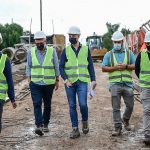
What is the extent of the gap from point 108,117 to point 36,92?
2.69 m

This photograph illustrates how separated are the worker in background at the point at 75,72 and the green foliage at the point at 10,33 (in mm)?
70130

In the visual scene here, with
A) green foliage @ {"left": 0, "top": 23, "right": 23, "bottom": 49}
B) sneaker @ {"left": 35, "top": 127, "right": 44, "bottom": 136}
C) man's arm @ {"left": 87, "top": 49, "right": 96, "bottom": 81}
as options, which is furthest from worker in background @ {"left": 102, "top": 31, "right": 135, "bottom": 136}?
green foliage @ {"left": 0, "top": 23, "right": 23, "bottom": 49}

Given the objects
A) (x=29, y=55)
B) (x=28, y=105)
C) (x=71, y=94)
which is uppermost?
(x=29, y=55)

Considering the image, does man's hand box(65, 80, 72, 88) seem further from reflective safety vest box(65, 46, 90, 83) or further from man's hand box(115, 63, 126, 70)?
man's hand box(115, 63, 126, 70)

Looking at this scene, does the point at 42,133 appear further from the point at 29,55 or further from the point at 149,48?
the point at 149,48

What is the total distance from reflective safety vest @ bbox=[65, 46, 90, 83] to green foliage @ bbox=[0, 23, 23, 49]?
230 feet

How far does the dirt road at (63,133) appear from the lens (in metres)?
8.46

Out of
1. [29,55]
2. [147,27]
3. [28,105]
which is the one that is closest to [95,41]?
[147,27]

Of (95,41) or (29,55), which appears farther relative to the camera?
(95,41)

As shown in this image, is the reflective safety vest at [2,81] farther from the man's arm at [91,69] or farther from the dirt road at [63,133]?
the man's arm at [91,69]

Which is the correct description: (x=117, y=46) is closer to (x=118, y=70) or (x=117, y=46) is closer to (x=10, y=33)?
(x=118, y=70)

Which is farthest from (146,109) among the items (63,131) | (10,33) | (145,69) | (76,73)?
(10,33)

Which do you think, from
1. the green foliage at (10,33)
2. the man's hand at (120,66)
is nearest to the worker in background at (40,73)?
the man's hand at (120,66)

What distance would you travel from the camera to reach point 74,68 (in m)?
9.34
